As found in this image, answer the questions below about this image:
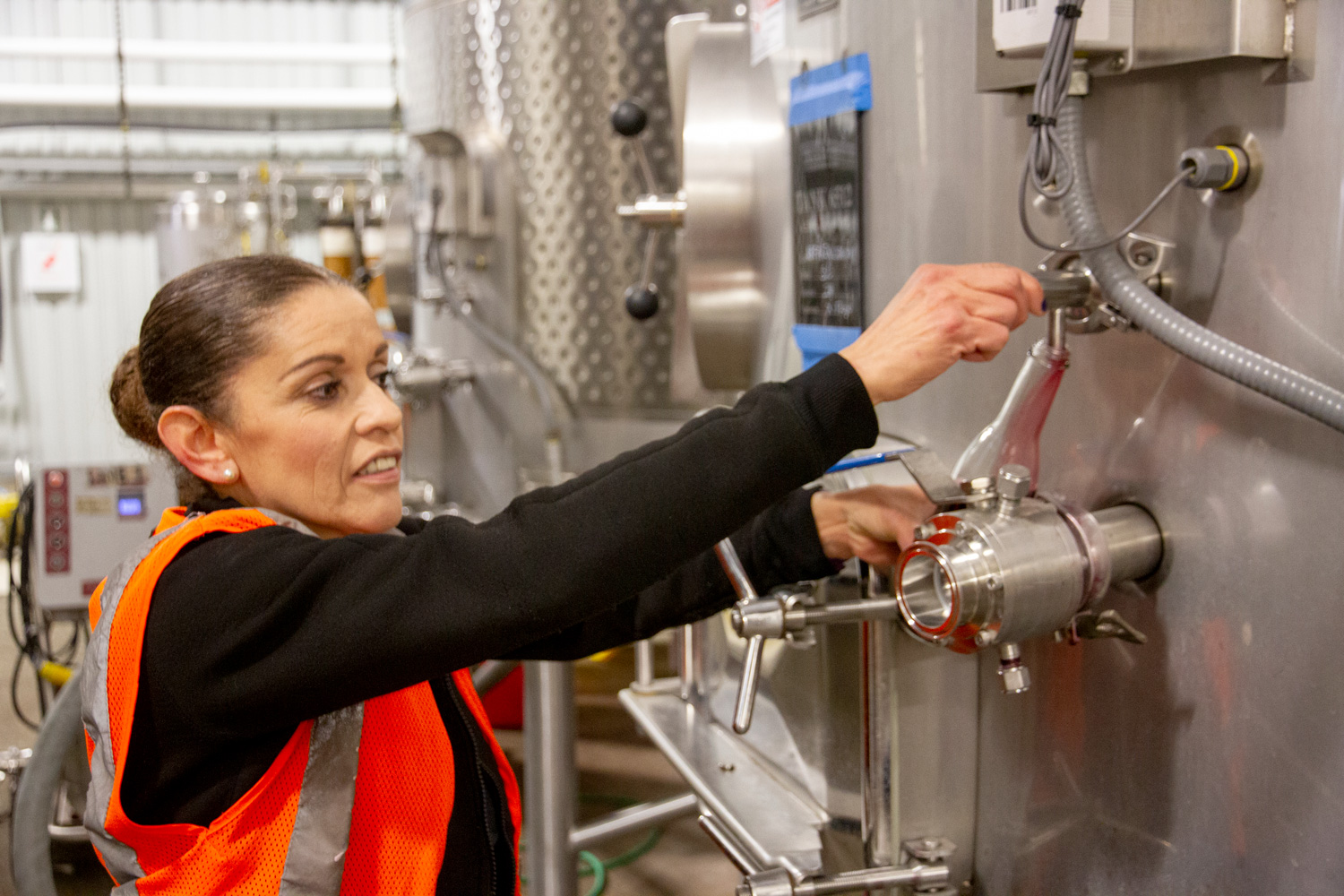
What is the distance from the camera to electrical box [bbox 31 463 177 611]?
2.40 metres

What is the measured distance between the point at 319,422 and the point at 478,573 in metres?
0.23

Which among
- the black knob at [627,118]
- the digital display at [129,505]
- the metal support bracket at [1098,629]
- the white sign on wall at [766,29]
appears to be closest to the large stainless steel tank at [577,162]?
the black knob at [627,118]

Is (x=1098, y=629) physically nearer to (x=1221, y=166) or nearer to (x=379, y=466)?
(x=1221, y=166)

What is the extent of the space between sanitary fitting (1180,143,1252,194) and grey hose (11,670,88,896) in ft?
4.96

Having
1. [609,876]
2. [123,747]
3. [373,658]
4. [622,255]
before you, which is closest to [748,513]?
[373,658]

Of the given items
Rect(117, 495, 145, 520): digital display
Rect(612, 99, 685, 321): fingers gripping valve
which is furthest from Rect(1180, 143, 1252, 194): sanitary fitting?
Rect(117, 495, 145, 520): digital display

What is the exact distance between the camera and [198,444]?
37.3 inches

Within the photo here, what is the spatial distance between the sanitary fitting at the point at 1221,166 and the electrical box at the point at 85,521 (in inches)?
85.4

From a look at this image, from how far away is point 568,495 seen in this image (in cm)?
78

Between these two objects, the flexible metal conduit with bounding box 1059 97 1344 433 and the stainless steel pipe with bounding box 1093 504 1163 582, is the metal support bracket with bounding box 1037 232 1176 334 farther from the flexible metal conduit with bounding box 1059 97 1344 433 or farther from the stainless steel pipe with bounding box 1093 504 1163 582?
the stainless steel pipe with bounding box 1093 504 1163 582

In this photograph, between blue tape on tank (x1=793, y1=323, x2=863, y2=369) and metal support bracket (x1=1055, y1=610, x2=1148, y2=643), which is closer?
Answer: metal support bracket (x1=1055, y1=610, x2=1148, y2=643)

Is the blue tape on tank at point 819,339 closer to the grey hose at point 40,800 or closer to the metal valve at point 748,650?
the metal valve at point 748,650

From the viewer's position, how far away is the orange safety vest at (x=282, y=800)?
844 millimetres

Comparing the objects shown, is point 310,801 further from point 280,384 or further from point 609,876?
point 609,876
